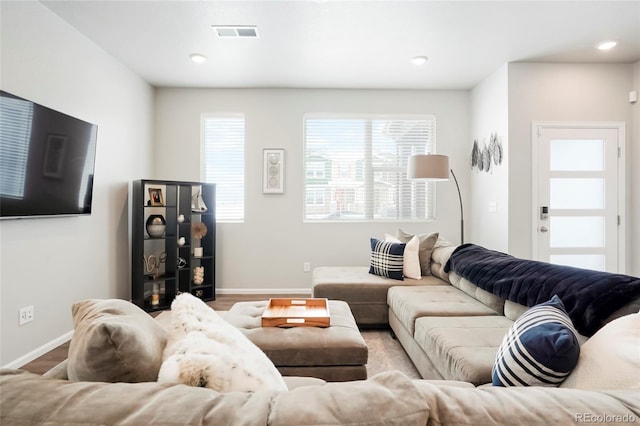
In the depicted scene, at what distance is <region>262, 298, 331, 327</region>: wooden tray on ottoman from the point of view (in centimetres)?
205

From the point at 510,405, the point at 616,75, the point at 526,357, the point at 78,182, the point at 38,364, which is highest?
the point at 616,75

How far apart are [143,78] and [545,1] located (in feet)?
14.1

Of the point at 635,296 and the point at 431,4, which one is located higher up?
the point at 431,4

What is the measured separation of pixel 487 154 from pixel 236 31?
3237 millimetres

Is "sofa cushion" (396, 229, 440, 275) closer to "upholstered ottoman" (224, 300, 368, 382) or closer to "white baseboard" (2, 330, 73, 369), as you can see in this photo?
"upholstered ottoman" (224, 300, 368, 382)

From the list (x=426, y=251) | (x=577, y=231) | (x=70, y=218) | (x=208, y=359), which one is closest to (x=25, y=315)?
(x=70, y=218)

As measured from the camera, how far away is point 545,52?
345cm

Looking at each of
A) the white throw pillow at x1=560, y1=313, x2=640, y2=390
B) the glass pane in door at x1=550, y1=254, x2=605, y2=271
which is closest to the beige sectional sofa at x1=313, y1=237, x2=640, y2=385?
the white throw pillow at x1=560, y1=313, x2=640, y2=390

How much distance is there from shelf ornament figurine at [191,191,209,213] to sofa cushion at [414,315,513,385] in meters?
3.01

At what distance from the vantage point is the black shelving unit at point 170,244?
3.71 meters

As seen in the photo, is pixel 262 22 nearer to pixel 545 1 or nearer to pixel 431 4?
pixel 431 4

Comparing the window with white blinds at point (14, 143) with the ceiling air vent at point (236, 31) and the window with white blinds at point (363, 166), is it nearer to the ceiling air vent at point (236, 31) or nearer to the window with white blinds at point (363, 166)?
the ceiling air vent at point (236, 31)

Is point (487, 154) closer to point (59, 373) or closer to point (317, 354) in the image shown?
point (317, 354)

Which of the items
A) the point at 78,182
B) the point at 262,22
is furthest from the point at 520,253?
the point at 78,182
